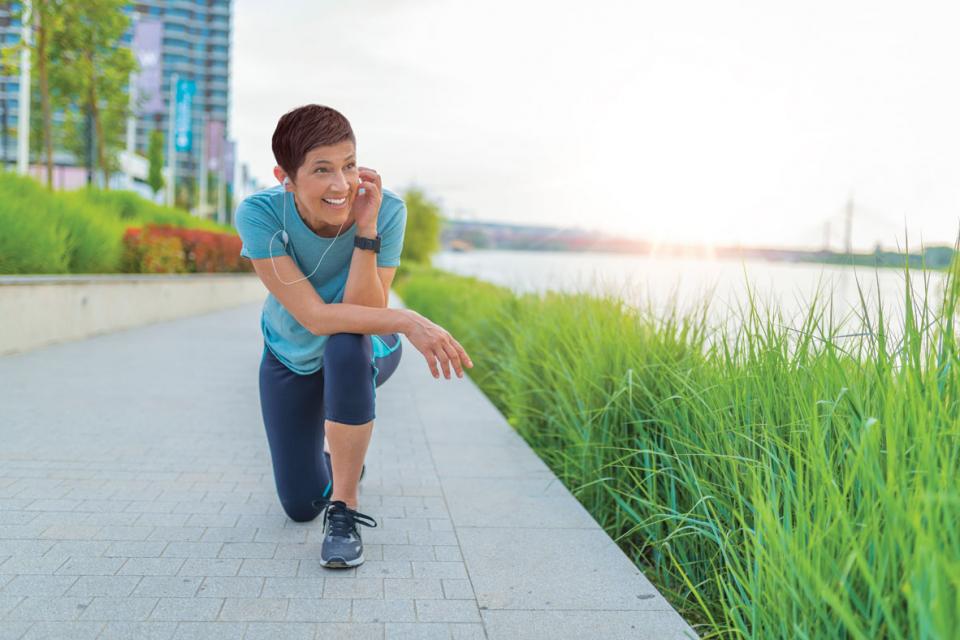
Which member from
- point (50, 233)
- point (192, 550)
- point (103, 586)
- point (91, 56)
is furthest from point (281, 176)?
point (91, 56)

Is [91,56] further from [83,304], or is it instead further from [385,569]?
[385,569]

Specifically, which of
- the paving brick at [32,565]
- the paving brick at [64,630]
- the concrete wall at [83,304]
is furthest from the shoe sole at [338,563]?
the concrete wall at [83,304]

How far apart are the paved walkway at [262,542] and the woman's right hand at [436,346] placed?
0.65 m

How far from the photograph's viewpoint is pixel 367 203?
2.65 meters

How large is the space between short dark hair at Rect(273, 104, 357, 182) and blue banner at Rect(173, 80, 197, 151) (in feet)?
81.3

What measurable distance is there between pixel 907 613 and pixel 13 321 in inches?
283

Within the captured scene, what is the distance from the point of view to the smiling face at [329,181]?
254cm

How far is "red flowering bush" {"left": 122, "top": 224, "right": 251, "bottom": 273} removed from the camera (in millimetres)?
10711

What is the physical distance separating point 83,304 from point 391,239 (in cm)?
660

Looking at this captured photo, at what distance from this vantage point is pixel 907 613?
4.60 ft

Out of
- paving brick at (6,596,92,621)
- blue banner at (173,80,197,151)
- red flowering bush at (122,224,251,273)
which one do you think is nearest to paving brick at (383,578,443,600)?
paving brick at (6,596,92,621)

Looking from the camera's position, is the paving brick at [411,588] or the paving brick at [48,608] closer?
the paving brick at [48,608]

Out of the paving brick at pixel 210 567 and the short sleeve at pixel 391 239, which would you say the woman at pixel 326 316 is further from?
the paving brick at pixel 210 567

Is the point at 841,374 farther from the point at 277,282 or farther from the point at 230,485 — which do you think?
the point at 230,485
